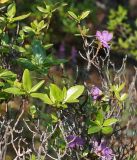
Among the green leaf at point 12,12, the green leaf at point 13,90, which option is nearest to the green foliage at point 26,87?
the green leaf at point 13,90

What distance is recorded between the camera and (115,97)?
2.41 metres

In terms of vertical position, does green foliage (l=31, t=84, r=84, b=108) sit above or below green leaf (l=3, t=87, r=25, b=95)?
below

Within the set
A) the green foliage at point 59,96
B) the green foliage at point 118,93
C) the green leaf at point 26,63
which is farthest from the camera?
the green foliage at point 118,93

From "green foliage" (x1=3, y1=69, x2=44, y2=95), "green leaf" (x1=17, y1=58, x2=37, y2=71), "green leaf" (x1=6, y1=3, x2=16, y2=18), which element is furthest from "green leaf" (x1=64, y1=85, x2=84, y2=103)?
"green leaf" (x1=6, y1=3, x2=16, y2=18)

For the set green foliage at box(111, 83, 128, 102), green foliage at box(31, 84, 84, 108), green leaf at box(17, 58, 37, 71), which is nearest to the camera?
green foliage at box(31, 84, 84, 108)

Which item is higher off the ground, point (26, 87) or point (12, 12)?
point (12, 12)

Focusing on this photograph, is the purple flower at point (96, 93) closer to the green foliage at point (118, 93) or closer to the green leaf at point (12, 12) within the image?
the green foliage at point (118, 93)

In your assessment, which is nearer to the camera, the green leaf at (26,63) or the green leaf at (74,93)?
the green leaf at (74,93)

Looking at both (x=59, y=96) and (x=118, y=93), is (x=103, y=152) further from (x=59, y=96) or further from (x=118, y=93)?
(x=59, y=96)

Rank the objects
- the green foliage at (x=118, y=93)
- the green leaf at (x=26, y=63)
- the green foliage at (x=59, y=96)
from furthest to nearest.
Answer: the green foliage at (x=118, y=93)
the green leaf at (x=26, y=63)
the green foliage at (x=59, y=96)

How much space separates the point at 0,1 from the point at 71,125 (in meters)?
0.76

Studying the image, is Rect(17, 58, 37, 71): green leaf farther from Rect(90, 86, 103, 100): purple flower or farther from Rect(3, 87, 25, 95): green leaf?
Rect(90, 86, 103, 100): purple flower

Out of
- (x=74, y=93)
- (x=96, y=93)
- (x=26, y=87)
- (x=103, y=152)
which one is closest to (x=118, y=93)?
(x=96, y=93)

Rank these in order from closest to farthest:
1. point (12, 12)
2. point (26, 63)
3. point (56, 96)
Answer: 1. point (56, 96)
2. point (26, 63)
3. point (12, 12)
